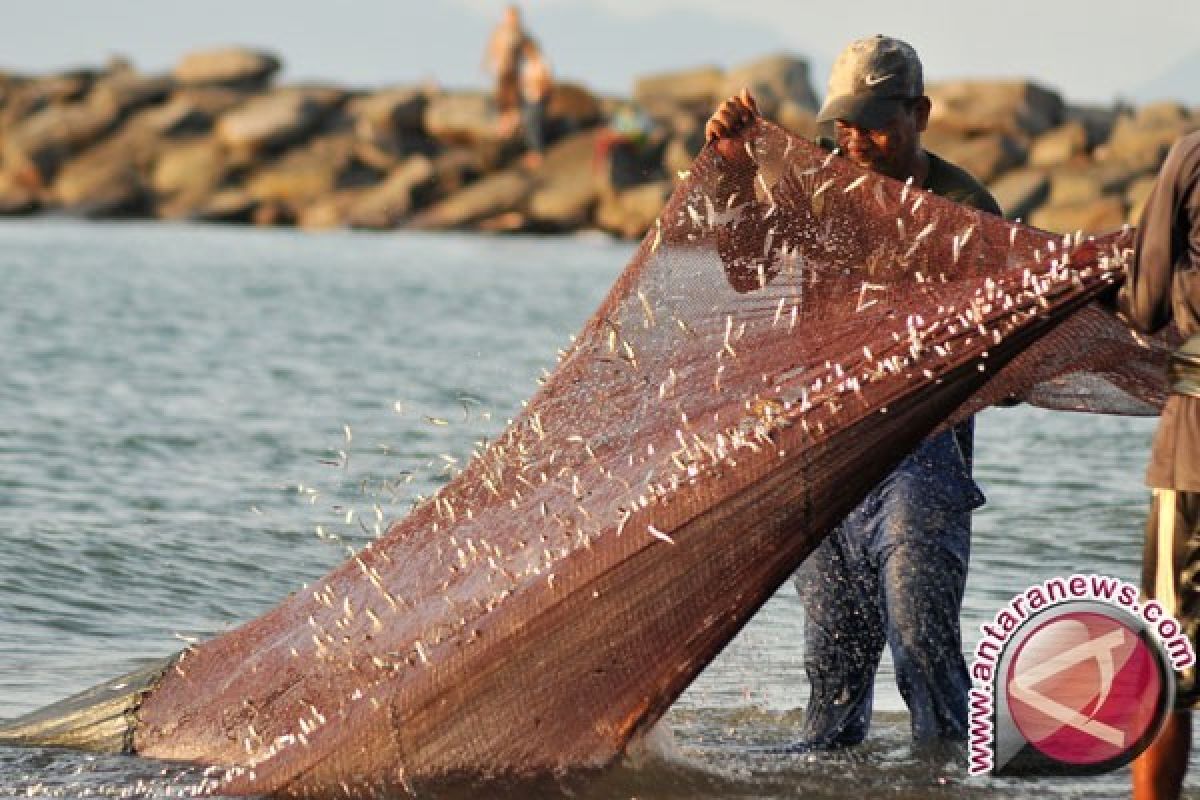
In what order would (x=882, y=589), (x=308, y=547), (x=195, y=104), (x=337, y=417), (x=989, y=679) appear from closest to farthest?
1. (x=989, y=679)
2. (x=882, y=589)
3. (x=308, y=547)
4. (x=337, y=417)
5. (x=195, y=104)

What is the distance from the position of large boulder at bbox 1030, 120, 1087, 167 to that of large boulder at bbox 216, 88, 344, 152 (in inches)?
607

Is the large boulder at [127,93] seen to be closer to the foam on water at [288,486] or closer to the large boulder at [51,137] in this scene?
the large boulder at [51,137]

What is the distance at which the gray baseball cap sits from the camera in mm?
5711

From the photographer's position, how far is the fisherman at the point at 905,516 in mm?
5734

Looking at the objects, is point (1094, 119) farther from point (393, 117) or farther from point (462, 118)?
point (393, 117)

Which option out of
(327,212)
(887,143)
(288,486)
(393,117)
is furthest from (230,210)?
(887,143)

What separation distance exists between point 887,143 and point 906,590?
3.98ft

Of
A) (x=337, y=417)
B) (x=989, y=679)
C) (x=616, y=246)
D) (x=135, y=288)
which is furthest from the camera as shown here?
(x=616, y=246)

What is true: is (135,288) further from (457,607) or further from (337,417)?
(457,607)

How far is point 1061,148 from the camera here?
3394 centimetres

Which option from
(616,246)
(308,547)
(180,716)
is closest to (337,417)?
(308,547)

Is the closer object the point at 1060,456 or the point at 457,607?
the point at 457,607

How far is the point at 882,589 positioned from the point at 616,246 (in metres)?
29.1

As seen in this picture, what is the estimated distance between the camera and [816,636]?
6.13 metres
